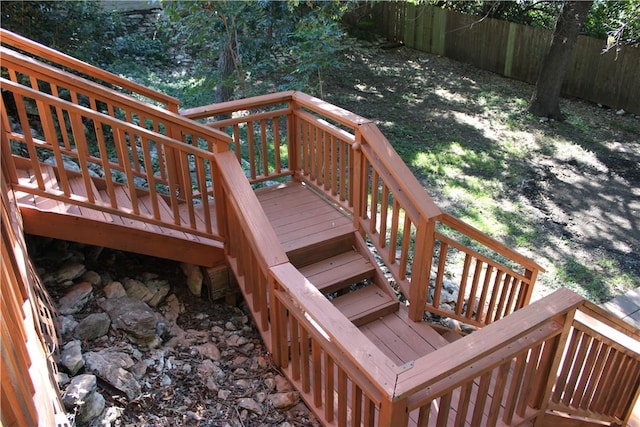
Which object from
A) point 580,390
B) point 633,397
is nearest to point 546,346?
point 580,390

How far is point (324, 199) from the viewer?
4953 mm

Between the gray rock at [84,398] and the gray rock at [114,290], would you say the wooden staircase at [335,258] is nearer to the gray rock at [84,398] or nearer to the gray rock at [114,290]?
the gray rock at [114,290]

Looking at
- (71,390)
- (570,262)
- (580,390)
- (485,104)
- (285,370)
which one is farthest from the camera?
(485,104)

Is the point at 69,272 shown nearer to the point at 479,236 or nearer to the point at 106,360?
the point at 106,360

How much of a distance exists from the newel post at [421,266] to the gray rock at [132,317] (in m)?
1.86

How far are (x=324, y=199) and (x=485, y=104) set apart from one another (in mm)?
7100

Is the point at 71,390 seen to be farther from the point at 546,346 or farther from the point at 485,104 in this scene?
the point at 485,104

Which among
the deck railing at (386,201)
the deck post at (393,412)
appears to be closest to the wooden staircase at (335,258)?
the deck railing at (386,201)

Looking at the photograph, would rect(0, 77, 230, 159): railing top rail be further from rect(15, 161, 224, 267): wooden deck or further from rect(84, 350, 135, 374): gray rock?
rect(84, 350, 135, 374): gray rock

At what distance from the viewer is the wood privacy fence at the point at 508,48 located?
34.7ft

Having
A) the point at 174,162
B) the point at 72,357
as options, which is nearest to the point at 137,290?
the point at 72,357

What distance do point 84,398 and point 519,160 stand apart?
7678 millimetres

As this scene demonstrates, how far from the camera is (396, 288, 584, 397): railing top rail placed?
212 centimetres

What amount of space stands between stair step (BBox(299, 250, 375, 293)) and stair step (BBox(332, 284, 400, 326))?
103 mm
